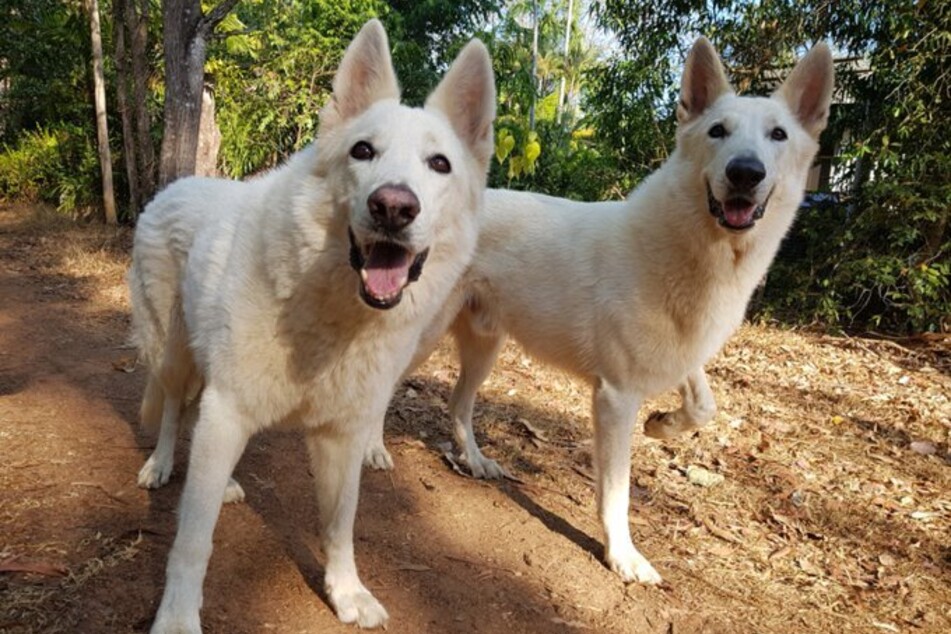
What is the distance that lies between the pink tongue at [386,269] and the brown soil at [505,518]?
1.20 metres

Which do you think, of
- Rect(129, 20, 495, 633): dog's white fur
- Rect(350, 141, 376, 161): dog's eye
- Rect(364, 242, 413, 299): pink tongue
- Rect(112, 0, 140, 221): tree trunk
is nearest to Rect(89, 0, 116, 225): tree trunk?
Rect(112, 0, 140, 221): tree trunk

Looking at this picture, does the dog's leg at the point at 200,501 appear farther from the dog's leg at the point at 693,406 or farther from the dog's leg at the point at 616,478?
the dog's leg at the point at 693,406

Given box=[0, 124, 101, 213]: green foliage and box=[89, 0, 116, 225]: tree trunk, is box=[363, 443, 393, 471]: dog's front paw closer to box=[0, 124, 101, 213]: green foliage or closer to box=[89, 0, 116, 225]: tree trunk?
box=[89, 0, 116, 225]: tree trunk

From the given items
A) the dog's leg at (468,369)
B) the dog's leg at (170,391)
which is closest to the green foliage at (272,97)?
the dog's leg at (468,369)

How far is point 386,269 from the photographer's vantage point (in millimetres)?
2004

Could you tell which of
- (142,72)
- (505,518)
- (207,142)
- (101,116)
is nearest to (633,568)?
(505,518)

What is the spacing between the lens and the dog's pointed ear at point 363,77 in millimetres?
2324

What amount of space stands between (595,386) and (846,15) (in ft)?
20.7

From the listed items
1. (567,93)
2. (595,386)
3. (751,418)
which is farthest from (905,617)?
(567,93)

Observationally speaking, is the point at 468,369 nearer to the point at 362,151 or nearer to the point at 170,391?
the point at 170,391

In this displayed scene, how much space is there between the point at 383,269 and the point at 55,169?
41.6 ft

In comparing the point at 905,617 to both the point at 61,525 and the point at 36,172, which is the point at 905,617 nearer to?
the point at 61,525

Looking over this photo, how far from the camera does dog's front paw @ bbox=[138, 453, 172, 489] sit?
2.97 meters

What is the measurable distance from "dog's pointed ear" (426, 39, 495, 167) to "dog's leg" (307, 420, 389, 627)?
42.4 inches
